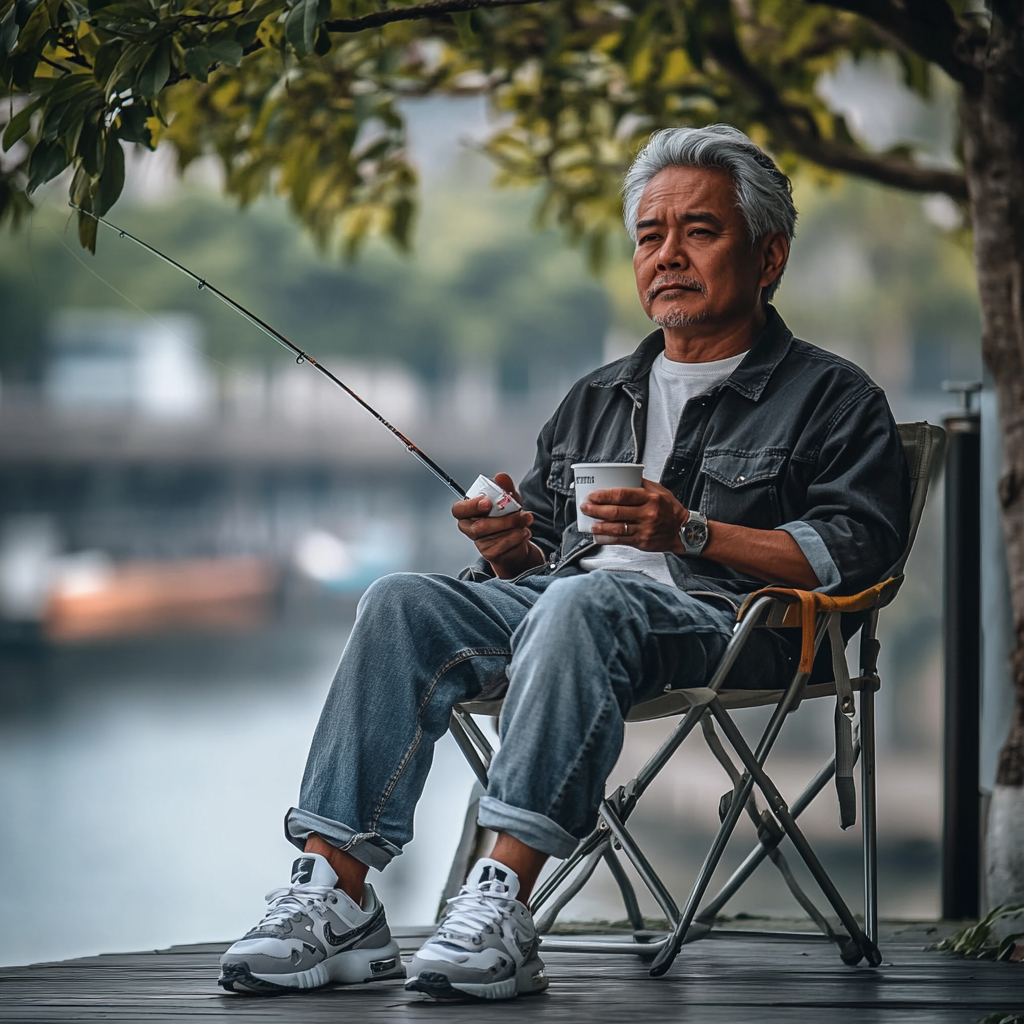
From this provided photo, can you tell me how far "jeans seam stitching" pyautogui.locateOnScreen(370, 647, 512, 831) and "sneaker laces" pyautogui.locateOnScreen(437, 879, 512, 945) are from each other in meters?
0.16

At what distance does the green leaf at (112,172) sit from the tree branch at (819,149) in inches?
68.4

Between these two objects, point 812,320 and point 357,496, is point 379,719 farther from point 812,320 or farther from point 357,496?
point 357,496

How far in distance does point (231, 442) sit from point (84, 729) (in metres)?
11.7

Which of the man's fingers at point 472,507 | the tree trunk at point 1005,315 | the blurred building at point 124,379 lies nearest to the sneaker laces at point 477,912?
the man's fingers at point 472,507

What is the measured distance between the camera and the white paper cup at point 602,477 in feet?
6.00

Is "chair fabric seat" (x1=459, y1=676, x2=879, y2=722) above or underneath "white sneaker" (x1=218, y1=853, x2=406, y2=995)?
above

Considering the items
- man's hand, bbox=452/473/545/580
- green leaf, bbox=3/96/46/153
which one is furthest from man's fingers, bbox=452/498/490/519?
green leaf, bbox=3/96/46/153

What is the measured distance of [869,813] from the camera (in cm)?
204

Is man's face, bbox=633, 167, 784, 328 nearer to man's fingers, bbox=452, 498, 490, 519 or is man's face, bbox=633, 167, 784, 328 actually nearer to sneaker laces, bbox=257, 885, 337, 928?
man's fingers, bbox=452, 498, 490, 519

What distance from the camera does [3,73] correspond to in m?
2.09

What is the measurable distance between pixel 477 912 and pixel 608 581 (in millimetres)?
416

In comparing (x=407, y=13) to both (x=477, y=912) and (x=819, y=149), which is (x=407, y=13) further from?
(x=819, y=149)

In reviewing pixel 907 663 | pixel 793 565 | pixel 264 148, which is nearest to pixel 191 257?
pixel 907 663

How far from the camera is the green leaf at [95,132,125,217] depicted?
6.84 feet
